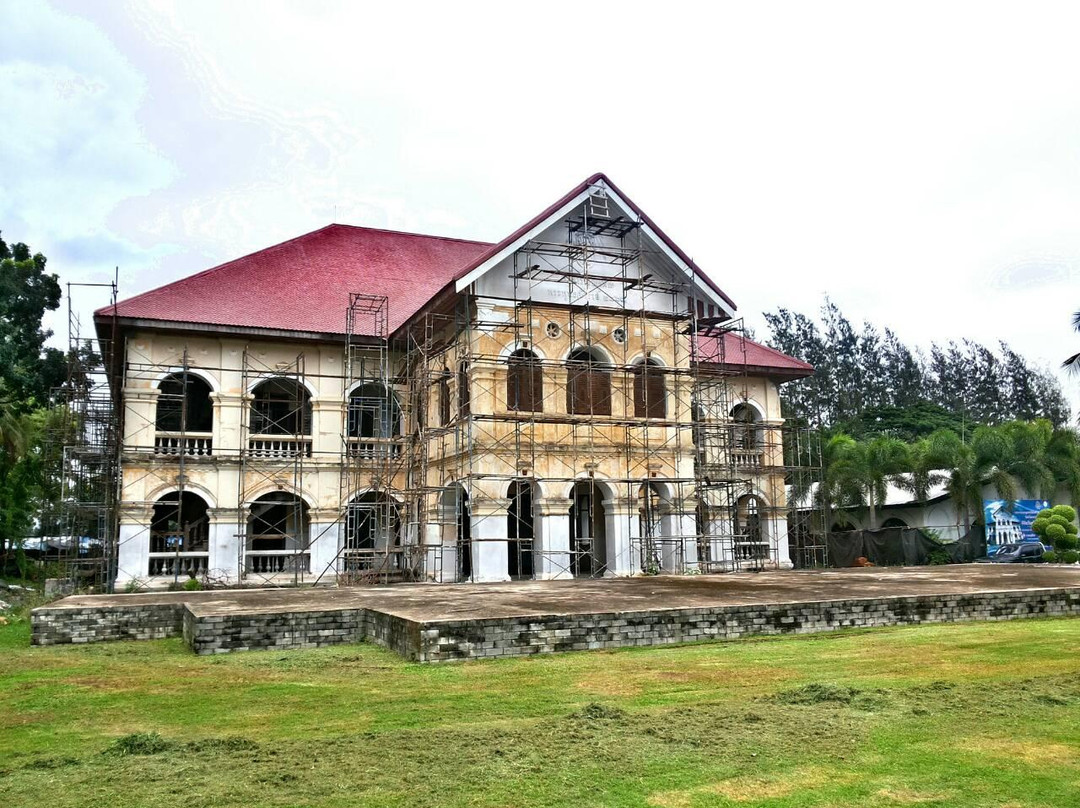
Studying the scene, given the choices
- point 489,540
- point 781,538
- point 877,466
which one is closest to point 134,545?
point 489,540

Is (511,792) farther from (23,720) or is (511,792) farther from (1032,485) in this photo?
(1032,485)

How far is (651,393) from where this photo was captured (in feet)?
72.4

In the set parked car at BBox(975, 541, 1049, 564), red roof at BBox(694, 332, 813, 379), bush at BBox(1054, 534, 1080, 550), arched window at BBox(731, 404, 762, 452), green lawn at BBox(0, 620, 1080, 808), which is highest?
red roof at BBox(694, 332, 813, 379)

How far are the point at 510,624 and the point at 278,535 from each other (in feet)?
43.8

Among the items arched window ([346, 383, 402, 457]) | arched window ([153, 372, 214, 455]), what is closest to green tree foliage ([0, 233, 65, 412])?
arched window ([153, 372, 214, 455])

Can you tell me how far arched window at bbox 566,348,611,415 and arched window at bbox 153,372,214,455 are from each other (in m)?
8.40

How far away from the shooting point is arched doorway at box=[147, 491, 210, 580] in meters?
20.7

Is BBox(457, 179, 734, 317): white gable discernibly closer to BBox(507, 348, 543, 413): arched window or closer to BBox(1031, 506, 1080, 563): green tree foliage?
BBox(507, 348, 543, 413): arched window

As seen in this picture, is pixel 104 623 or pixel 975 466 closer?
pixel 104 623

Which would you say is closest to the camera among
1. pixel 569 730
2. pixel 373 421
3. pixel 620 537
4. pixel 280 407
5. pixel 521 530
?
pixel 569 730

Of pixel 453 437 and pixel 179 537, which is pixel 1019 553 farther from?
pixel 179 537

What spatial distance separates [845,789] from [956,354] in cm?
7167

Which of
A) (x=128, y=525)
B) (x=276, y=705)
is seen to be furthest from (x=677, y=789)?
(x=128, y=525)

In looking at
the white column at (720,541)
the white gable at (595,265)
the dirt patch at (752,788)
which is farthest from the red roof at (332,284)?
the dirt patch at (752,788)
